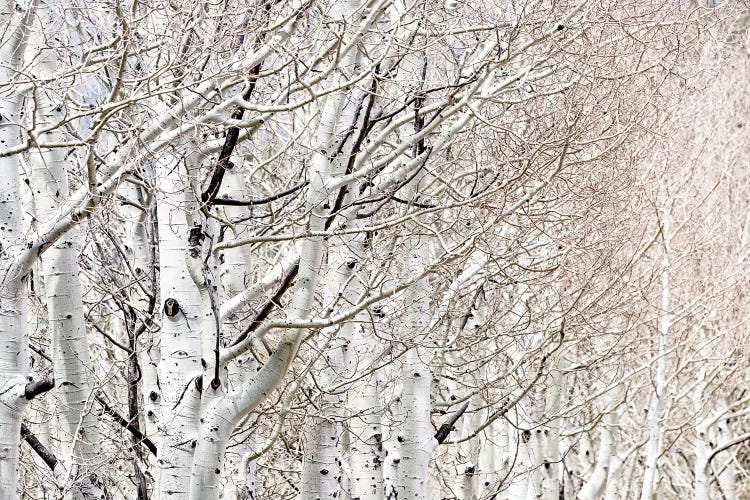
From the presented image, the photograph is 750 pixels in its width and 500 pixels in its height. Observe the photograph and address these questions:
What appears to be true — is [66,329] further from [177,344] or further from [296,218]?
[296,218]

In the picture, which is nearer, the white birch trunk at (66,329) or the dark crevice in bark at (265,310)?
the dark crevice in bark at (265,310)

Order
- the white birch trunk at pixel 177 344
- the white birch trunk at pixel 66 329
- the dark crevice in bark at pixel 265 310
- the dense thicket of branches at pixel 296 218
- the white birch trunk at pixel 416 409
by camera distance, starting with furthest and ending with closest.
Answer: the white birch trunk at pixel 416 409 < the white birch trunk at pixel 66 329 < the white birch trunk at pixel 177 344 < the dark crevice in bark at pixel 265 310 < the dense thicket of branches at pixel 296 218

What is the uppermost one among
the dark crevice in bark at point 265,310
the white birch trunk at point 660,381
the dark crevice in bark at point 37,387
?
the white birch trunk at point 660,381

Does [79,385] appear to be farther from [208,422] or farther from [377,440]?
[377,440]

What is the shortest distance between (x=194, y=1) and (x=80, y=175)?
280 cm

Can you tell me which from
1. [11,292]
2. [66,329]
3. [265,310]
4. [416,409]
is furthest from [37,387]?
[416,409]

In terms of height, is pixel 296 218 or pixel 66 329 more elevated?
pixel 296 218

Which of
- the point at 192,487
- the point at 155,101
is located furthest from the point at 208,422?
the point at 155,101

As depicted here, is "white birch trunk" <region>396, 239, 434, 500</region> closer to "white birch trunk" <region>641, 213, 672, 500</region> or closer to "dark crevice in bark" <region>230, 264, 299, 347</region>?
"dark crevice in bark" <region>230, 264, 299, 347</region>

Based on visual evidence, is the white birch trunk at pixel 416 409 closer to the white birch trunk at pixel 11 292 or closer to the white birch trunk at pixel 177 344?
the white birch trunk at pixel 177 344

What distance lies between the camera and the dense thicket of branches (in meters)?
5.54

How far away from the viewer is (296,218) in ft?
21.0

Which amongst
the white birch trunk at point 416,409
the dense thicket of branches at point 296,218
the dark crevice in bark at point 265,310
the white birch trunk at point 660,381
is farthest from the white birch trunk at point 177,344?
the white birch trunk at point 660,381

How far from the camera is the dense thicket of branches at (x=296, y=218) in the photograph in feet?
18.2
